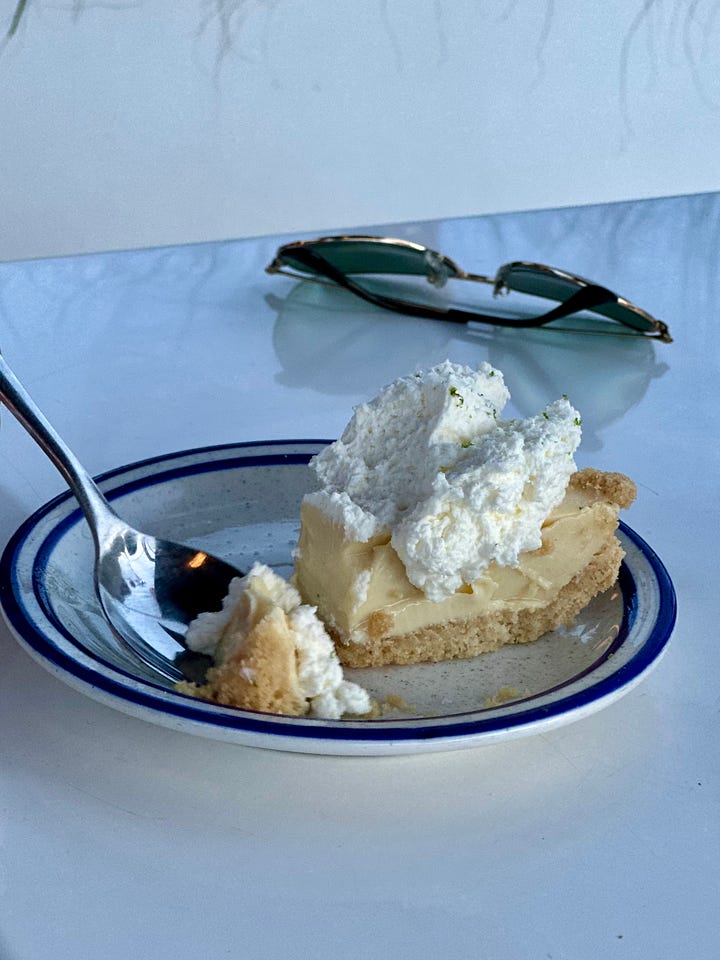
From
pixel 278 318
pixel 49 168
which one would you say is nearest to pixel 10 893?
pixel 278 318

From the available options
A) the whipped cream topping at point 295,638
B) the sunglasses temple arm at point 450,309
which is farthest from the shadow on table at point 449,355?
the whipped cream topping at point 295,638

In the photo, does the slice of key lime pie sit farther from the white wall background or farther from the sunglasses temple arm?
the white wall background

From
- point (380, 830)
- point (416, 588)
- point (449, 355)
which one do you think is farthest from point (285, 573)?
point (449, 355)

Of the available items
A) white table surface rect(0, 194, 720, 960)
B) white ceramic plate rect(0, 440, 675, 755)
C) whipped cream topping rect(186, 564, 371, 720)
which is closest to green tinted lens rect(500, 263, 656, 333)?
white table surface rect(0, 194, 720, 960)

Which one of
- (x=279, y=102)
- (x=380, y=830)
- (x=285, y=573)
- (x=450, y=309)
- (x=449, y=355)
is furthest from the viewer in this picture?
(x=279, y=102)

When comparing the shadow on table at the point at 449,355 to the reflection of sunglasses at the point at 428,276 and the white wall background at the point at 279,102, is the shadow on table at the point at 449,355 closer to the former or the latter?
the reflection of sunglasses at the point at 428,276

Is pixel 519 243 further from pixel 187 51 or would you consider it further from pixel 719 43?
pixel 719 43

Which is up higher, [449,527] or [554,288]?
[449,527]

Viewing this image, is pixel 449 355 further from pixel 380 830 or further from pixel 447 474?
pixel 380 830
